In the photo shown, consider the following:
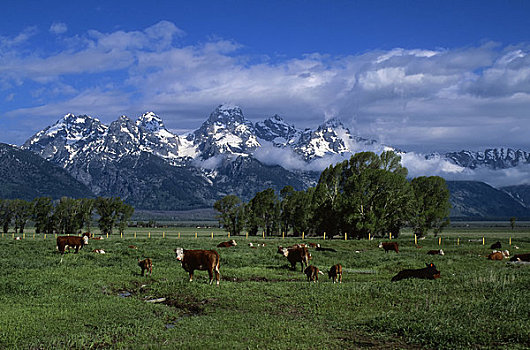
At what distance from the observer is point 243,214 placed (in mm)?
121000

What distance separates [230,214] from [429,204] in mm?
50912

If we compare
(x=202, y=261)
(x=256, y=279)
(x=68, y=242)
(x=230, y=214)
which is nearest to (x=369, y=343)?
(x=202, y=261)

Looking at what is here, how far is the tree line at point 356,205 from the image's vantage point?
82.8 metres

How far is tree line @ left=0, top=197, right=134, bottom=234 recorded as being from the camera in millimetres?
127750

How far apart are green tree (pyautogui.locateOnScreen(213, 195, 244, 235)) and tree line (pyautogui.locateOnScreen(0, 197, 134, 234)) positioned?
95.1 feet

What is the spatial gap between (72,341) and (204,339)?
4.61 m

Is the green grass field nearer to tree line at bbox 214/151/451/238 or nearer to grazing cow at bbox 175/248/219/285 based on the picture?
grazing cow at bbox 175/248/219/285

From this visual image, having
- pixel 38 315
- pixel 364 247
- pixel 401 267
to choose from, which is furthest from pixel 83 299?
pixel 364 247

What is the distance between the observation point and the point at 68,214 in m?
128

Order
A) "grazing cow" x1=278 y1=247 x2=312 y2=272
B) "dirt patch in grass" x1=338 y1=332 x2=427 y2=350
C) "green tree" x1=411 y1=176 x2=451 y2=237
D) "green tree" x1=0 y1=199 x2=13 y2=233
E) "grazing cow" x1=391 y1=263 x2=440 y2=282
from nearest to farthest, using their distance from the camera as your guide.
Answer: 1. "dirt patch in grass" x1=338 y1=332 x2=427 y2=350
2. "grazing cow" x1=391 y1=263 x2=440 y2=282
3. "grazing cow" x1=278 y1=247 x2=312 y2=272
4. "green tree" x1=411 y1=176 x2=451 y2=237
5. "green tree" x1=0 y1=199 x2=13 y2=233

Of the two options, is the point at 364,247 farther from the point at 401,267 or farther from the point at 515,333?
the point at 515,333

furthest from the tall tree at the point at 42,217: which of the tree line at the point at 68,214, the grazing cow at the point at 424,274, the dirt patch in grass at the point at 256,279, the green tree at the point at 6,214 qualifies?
the grazing cow at the point at 424,274

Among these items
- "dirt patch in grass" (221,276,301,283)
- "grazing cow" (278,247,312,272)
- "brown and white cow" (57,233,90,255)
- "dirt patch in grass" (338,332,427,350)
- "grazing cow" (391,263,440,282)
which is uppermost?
"brown and white cow" (57,233,90,255)

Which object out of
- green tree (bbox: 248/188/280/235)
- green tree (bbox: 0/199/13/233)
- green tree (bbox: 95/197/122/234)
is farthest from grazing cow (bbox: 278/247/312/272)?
green tree (bbox: 0/199/13/233)
